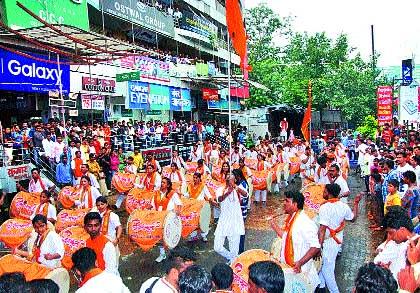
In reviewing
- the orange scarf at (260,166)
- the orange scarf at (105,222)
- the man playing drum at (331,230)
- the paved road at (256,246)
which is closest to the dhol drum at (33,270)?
the orange scarf at (105,222)

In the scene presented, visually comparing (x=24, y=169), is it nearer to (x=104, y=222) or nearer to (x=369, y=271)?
(x=104, y=222)

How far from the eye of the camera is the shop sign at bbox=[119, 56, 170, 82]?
24.0 meters

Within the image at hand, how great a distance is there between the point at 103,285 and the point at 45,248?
247 centimetres

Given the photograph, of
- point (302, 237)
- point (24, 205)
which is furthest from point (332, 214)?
point (24, 205)

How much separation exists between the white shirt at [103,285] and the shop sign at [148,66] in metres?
20.0

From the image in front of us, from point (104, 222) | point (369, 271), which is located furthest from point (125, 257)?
point (369, 271)

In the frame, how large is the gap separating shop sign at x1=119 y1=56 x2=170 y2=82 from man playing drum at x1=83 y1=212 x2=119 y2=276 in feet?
60.2

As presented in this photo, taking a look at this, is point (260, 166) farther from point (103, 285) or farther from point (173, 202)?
point (103, 285)

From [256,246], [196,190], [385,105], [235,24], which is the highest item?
[235,24]

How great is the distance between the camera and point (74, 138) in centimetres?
1555

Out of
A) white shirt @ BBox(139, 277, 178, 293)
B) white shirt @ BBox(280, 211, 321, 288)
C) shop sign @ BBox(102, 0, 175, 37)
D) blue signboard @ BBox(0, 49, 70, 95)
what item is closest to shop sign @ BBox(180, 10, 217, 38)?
shop sign @ BBox(102, 0, 175, 37)

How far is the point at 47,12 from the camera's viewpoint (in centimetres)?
1627

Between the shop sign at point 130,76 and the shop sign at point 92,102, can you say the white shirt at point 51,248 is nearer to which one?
the shop sign at point 130,76

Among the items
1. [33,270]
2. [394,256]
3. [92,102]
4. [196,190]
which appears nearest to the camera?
[394,256]
